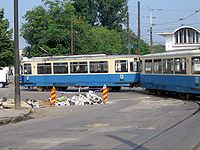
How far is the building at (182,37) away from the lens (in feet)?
292

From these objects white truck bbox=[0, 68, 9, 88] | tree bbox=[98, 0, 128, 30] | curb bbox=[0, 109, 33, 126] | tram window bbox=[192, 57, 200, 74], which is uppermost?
tree bbox=[98, 0, 128, 30]

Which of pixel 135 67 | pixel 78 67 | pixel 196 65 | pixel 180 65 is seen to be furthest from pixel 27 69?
pixel 196 65

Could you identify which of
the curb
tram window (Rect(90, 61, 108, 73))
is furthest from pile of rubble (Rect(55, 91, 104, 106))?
tram window (Rect(90, 61, 108, 73))

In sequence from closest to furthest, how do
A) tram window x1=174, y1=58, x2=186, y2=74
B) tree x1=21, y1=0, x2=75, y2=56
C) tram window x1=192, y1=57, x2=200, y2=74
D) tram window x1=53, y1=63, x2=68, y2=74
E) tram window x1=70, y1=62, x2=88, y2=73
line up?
tram window x1=192, y1=57, x2=200, y2=74
tram window x1=174, y1=58, x2=186, y2=74
tram window x1=70, y1=62, x2=88, y2=73
tram window x1=53, y1=63, x2=68, y2=74
tree x1=21, y1=0, x2=75, y2=56

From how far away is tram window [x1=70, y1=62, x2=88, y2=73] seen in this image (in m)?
42.2

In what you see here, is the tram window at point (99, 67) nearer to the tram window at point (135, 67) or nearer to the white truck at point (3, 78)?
the tram window at point (135, 67)

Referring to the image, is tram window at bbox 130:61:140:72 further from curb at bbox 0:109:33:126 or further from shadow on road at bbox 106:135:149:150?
shadow on road at bbox 106:135:149:150

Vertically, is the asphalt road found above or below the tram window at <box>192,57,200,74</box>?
below

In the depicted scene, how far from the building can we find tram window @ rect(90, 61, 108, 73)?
48.1 m

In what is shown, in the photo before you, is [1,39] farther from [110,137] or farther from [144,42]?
[144,42]

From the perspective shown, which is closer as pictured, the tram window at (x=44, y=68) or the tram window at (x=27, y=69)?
the tram window at (x=44, y=68)

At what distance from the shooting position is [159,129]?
48.4ft

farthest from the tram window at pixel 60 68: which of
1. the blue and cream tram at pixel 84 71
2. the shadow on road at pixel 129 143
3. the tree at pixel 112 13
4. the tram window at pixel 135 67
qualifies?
the tree at pixel 112 13

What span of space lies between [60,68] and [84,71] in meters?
2.62
